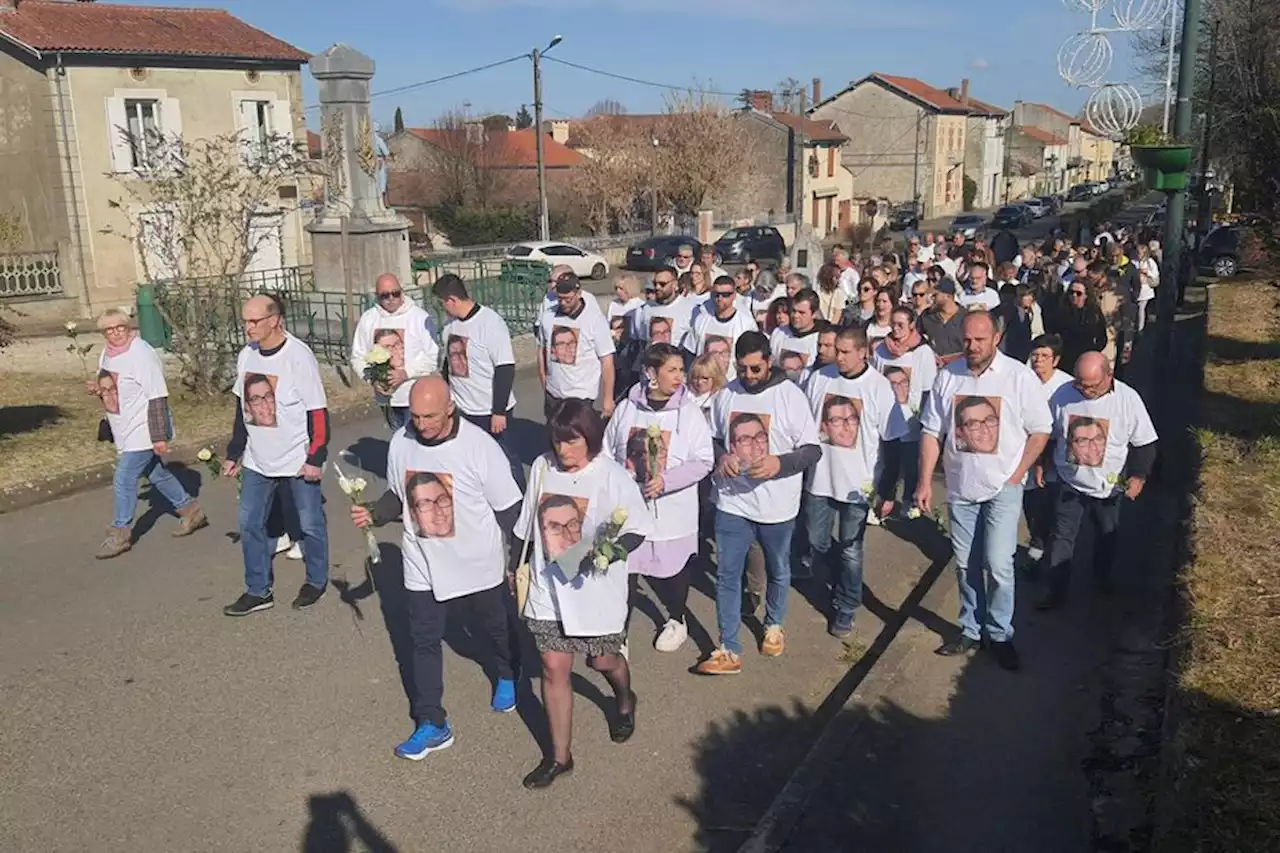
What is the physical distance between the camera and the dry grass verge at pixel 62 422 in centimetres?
1056

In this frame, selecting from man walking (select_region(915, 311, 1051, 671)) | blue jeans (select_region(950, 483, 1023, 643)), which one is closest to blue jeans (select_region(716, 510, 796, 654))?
man walking (select_region(915, 311, 1051, 671))

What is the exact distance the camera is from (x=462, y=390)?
28.0 ft

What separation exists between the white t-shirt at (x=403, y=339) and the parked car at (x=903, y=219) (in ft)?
172

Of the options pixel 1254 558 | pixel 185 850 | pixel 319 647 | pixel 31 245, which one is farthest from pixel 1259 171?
pixel 31 245

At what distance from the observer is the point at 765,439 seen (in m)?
5.95

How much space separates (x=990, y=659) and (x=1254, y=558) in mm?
1516

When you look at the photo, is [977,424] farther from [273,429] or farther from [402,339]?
[402,339]

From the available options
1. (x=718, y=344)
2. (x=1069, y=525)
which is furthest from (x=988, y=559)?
(x=718, y=344)

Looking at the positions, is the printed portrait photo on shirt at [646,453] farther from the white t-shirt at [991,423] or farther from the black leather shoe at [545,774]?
the white t-shirt at [991,423]

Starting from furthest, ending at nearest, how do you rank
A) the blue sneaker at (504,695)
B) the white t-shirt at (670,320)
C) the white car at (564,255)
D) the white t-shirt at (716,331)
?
the white car at (564,255), the white t-shirt at (670,320), the white t-shirt at (716,331), the blue sneaker at (504,695)

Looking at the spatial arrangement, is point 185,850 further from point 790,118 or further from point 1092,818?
point 790,118

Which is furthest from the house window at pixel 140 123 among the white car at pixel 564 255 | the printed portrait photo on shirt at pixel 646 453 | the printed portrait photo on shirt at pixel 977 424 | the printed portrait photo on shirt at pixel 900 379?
the printed portrait photo on shirt at pixel 977 424

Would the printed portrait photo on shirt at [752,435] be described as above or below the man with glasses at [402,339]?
below

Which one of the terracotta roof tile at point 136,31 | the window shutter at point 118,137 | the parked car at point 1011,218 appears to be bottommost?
the parked car at point 1011,218
